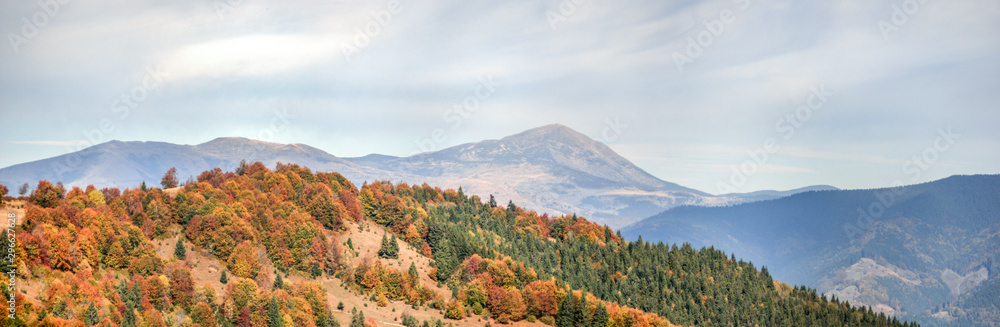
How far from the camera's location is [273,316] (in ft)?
470

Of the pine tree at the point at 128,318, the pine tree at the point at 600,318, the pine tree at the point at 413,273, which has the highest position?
the pine tree at the point at 413,273

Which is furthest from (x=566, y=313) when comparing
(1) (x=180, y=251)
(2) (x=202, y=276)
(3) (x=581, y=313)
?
(1) (x=180, y=251)

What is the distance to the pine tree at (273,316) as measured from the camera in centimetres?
14262

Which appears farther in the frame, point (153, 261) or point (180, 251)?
point (180, 251)

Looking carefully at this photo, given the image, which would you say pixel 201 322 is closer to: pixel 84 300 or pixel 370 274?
pixel 84 300

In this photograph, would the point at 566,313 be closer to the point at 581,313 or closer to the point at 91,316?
the point at 581,313

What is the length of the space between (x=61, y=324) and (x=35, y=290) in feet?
63.5

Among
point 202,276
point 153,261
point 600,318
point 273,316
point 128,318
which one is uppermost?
point 153,261

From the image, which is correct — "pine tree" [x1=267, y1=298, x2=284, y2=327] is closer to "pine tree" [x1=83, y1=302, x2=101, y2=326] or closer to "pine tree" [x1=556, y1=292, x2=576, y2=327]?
"pine tree" [x1=83, y1=302, x2=101, y2=326]

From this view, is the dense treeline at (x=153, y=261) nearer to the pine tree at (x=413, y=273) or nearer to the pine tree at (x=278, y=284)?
the pine tree at (x=278, y=284)

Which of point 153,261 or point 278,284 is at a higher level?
point 153,261

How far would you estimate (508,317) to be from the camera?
605 ft

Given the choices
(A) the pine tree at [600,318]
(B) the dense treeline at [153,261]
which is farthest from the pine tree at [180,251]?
(A) the pine tree at [600,318]

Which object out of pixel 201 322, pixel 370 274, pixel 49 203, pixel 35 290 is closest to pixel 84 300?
pixel 35 290
